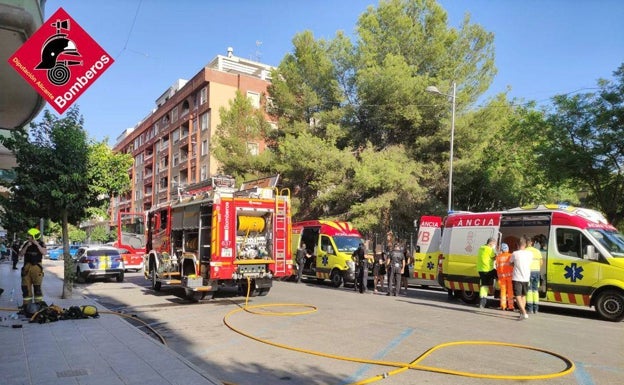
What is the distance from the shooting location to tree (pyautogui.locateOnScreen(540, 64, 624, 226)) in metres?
20.2

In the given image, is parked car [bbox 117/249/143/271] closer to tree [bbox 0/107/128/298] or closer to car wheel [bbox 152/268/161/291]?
car wheel [bbox 152/268/161/291]

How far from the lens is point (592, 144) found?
20938 mm

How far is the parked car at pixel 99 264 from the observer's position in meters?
19.9

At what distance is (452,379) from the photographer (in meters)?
5.92

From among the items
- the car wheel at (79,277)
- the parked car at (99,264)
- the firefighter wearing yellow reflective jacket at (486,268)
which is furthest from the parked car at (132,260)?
the firefighter wearing yellow reflective jacket at (486,268)

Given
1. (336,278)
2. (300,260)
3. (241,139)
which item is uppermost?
(241,139)

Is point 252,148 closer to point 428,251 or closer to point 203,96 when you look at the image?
point 428,251

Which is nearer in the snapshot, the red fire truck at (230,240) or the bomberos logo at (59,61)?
the bomberos logo at (59,61)

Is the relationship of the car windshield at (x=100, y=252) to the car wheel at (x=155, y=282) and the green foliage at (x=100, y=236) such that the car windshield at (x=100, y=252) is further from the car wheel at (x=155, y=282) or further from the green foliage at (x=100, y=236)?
the green foliage at (x=100, y=236)

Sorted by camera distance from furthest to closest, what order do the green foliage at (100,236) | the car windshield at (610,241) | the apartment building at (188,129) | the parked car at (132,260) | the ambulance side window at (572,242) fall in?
the green foliage at (100,236), the apartment building at (188,129), the parked car at (132,260), the ambulance side window at (572,242), the car windshield at (610,241)

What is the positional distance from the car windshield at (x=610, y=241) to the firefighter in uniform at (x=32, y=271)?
1246cm

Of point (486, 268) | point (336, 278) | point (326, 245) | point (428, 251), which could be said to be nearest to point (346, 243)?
point (326, 245)

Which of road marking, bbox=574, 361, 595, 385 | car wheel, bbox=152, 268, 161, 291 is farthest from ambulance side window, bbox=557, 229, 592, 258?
car wheel, bbox=152, 268, 161, 291

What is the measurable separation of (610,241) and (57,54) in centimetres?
1175
